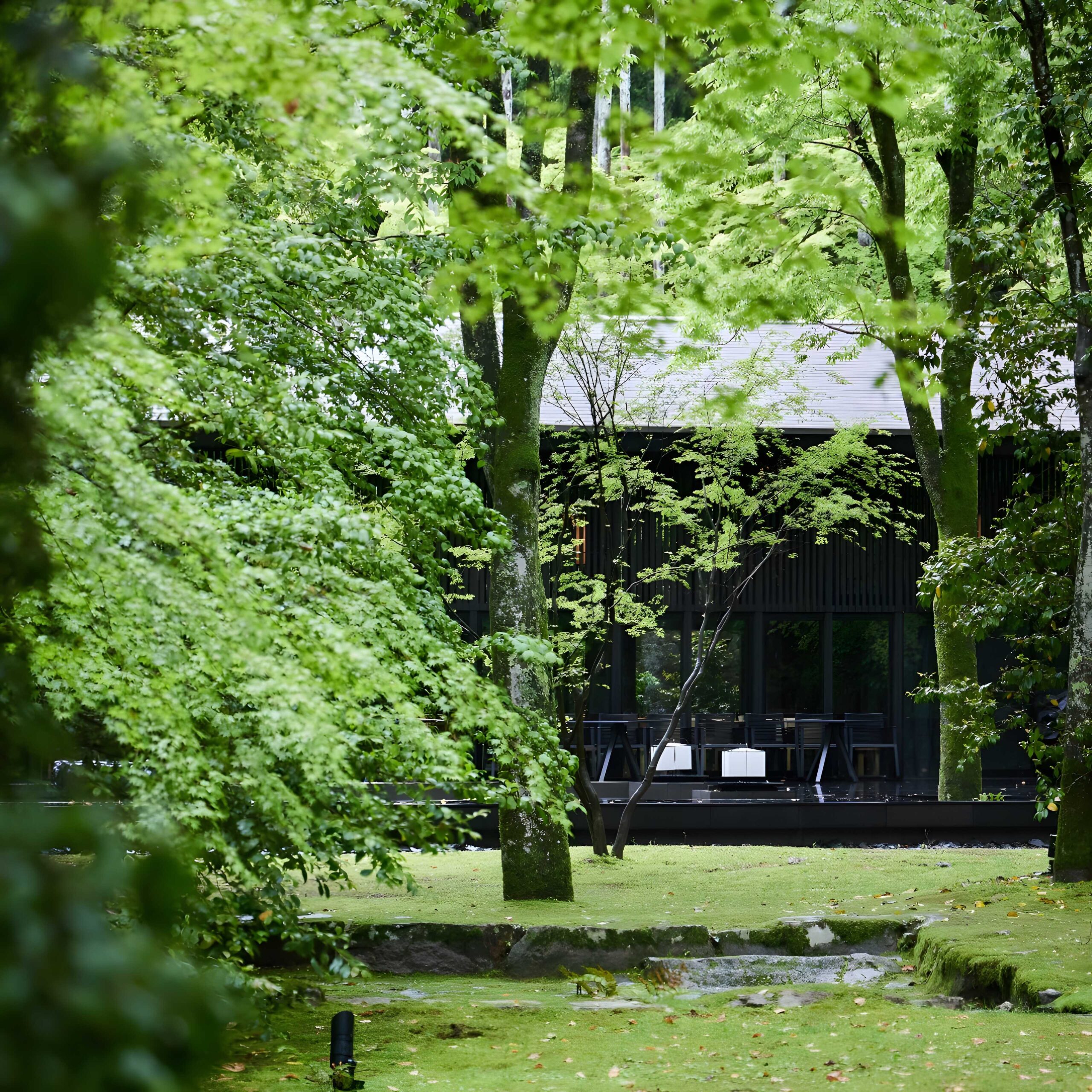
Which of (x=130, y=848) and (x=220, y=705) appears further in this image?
(x=220, y=705)

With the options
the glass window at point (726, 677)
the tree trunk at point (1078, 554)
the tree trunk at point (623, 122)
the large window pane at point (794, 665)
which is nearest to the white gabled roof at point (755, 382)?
the tree trunk at point (1078, 554)

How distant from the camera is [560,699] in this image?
1238 cm

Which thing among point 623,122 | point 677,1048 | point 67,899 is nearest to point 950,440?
point 677,1048

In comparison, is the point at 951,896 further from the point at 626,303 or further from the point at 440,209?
the point at 440,209

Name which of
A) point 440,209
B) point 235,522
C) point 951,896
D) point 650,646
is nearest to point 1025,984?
point 951,896

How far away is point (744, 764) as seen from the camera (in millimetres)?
14852

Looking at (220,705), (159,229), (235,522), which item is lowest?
(220,705)

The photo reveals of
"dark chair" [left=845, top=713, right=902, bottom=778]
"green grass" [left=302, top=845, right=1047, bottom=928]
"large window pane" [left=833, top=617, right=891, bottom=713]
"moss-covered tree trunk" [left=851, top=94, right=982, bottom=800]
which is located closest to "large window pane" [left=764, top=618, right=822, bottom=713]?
"large window pane" [left=833, top=617, right=891, bottom=713]

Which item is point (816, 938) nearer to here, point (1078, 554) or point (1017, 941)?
point (1017, 941)

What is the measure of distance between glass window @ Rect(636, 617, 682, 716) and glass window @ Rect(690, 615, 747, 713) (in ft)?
0.98

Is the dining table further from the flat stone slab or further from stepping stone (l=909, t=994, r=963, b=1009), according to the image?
stepping stone (l=909, t=994, r=963, b=1009)

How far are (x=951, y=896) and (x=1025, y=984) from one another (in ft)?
9.20

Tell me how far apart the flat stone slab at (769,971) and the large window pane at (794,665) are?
33.8 ft

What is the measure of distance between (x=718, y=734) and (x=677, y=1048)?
10675 mm
